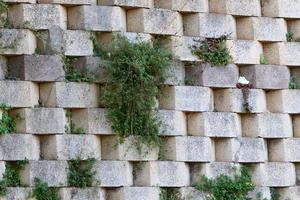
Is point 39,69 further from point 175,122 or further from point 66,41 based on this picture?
point 175,122

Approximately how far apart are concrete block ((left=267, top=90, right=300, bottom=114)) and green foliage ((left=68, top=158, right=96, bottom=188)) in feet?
6.43

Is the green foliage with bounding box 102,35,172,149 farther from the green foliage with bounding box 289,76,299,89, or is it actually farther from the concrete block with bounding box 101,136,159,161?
the green foliage with bounding box 289,76,299,89

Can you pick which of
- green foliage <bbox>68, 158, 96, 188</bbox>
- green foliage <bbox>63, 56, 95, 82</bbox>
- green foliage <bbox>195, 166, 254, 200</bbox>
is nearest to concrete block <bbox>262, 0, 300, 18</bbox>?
green foliage <bbox>195, 166, 254, 200</bbox>

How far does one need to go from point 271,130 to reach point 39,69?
2337 mm

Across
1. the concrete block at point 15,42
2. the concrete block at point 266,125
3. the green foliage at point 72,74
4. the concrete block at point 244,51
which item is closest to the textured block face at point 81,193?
the green foliage at point 72,74

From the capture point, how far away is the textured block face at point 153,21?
30.3 feet

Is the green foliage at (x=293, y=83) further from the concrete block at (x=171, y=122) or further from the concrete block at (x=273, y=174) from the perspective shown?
the concrete block at (x=171, y=122)

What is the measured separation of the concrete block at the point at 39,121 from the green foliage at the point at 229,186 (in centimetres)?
145

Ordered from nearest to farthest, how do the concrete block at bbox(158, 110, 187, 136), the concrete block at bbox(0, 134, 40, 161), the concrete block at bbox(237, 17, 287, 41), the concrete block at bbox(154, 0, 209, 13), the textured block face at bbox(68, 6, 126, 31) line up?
the concrete block at bbox(0, 134, 40, 161) < the textured block face at bbox(68, 6, 126, 31) < the concrete block at bbox(158, 110, 187, 136) < the concrete block at bbox(154, 0, 209, 13) < the concrete block at bbox(237, 17, 287, 41)

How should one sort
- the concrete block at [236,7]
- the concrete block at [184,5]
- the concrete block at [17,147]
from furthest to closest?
the concrete block at [236,7] < the concrete block at [184,5] < the concrete block at [17,147]

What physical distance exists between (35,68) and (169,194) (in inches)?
64.9

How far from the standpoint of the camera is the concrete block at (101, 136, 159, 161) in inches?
353

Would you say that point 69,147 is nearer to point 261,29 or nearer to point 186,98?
point 186,98

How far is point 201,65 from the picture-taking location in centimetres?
948
